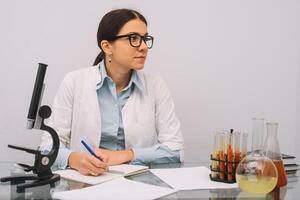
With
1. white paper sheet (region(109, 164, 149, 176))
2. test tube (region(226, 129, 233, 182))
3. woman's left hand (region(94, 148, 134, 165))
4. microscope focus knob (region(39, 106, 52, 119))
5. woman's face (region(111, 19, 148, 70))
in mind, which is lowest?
white paper sheet (region(109, 164, 149, 176))

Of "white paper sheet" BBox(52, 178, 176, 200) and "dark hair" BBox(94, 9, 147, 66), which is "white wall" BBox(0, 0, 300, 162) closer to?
"dark hair" BBox(94, 9, 147, 66)

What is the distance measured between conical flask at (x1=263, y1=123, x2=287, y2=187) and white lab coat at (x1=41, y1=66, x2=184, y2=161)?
1.87 ft

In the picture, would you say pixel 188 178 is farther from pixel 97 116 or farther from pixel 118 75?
pixel 118 75

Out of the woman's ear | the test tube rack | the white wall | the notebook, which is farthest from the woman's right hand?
the white wall

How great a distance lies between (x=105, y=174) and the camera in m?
1.21

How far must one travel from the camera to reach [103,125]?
1726mm

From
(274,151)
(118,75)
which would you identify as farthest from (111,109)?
(274,151)

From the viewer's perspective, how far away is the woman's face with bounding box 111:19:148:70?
167 centimetres

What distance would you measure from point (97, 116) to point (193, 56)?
31.2 inches

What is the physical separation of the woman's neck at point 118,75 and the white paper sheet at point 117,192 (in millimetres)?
812

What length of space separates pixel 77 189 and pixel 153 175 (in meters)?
0.30

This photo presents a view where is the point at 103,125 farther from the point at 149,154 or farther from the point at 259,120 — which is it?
the point at 259,120

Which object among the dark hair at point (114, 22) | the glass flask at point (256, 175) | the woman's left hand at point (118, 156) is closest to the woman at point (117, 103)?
the dark hair at point (114, 22)

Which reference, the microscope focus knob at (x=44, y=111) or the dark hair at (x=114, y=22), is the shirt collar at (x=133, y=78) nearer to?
the dark hair at (x=114, y=22)
